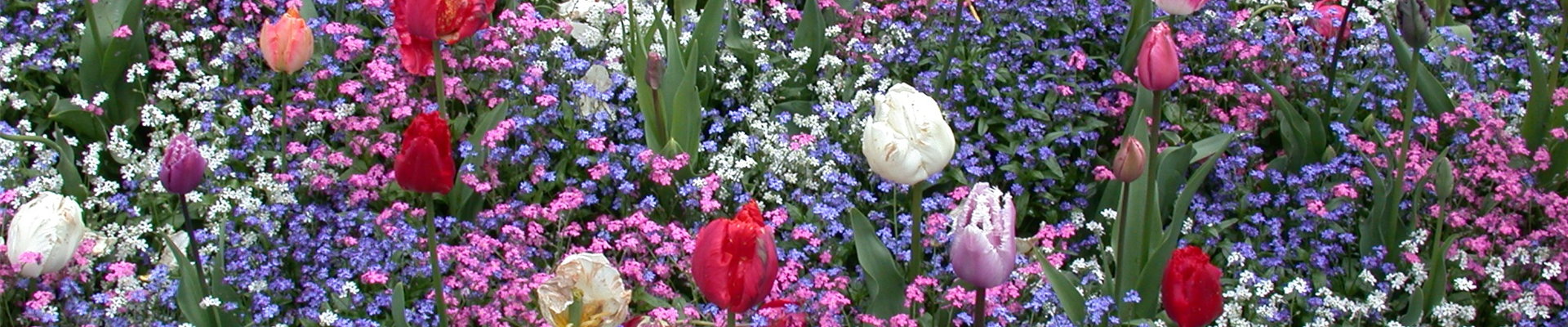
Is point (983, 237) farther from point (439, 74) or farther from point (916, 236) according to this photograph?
point (439, 74)

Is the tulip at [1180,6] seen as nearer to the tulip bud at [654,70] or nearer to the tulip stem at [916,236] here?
the tulip stem at [916,236]

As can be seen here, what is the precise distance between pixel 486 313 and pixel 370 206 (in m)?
0.57

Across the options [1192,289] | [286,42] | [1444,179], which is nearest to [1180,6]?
[1444,179]

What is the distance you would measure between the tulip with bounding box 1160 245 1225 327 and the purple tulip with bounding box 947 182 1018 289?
220mm

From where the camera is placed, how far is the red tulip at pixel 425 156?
204cm

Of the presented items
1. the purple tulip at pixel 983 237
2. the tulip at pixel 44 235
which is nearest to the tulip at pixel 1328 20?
the purple tulip at pixel 983 237

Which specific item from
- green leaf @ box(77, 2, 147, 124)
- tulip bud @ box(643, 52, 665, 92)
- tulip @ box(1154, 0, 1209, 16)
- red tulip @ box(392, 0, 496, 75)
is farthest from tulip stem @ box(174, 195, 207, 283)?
tulip @ box(1154, 0, 1209, 16)

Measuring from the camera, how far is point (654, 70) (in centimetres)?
293

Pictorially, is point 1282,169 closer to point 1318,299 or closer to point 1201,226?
point 1201,226

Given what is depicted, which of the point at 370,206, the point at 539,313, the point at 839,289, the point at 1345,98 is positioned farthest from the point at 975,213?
the point at 1345,98

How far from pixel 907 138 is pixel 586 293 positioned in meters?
0.52

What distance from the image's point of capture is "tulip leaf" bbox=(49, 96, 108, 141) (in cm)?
318

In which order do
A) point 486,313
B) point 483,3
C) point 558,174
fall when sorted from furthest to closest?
point 558,174, point 483,3, point 486,313

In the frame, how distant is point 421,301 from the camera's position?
2533 millimetres
